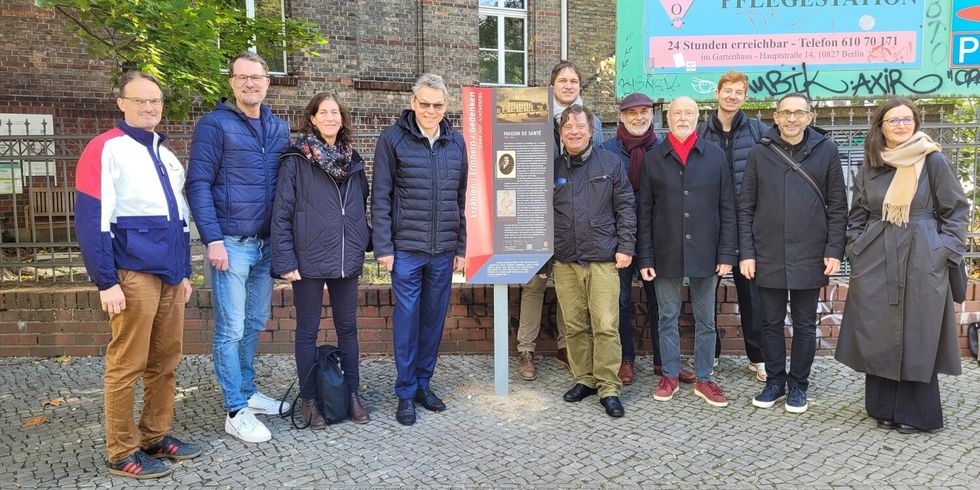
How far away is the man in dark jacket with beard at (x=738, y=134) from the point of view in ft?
15.4

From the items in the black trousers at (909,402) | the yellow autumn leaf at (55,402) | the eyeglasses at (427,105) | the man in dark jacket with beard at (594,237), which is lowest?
the yellow autumn leaf at (55,402)

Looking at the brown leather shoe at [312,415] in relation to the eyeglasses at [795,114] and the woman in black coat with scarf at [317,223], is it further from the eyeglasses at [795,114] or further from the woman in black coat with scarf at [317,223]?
the eyeglasses at [795,114]

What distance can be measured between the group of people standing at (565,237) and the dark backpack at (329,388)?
55 mm

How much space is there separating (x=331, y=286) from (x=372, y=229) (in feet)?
1.46

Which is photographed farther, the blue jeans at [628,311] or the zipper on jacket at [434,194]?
the blue jeans at [628,311]

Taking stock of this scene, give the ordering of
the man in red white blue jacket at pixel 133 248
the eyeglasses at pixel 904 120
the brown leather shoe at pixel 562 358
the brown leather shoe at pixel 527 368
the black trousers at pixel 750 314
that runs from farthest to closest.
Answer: the brown leather shoe at pixel 562 358, the brown leather shoe at pixel 527 368, the black trousers at pixel 750 314, the eyeglasses at pixel 904 120, the man in red white blue jacket at pixel 133 248

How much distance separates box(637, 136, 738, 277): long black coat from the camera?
4426 millimetres

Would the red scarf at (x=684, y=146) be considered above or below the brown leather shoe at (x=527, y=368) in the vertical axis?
above

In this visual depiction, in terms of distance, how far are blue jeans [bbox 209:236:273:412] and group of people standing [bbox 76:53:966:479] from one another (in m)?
0.01

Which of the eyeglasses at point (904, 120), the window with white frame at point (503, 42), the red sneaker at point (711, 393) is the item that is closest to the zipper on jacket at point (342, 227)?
the red sneaker at point (711, 393)

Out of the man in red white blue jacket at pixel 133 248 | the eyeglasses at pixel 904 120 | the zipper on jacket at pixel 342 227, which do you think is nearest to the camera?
the man in red white blue jacket at pixel 133 248

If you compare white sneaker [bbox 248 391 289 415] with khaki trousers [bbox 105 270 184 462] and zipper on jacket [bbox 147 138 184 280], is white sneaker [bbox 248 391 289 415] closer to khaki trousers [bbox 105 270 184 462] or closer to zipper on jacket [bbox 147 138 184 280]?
khaki trousers [bbox 105 270 184 462]

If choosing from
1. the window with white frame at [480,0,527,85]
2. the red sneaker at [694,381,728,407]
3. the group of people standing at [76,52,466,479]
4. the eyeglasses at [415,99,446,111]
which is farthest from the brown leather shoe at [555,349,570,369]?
the window with white frame at [480,0,527,85]

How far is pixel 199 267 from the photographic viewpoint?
600 cm
